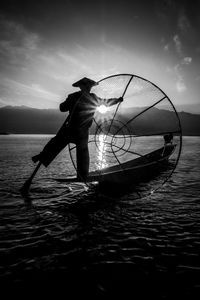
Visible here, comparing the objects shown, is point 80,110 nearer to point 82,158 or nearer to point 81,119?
point 81,119

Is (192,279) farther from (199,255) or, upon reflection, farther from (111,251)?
(111,251)

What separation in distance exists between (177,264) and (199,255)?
533mm

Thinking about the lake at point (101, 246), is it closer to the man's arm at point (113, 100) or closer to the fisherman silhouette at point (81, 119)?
the fisherman silhouette at point (81, 119)

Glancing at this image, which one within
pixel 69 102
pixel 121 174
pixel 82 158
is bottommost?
pixel 121 174

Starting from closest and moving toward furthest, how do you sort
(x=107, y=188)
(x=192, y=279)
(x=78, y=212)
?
(x=192, y=279) → (x=78, y=212) → (x=107, y=188)

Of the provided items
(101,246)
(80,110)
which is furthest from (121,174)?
(101,246)

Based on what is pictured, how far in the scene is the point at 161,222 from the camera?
17.6 feet

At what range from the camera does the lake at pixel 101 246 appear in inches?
125

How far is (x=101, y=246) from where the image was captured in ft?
13.9

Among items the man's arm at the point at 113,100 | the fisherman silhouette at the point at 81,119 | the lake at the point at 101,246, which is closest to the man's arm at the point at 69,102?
the fisherman silhouette at the point at 81,119

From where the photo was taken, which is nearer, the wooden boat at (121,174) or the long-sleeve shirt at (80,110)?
the long-sleeve shirt at (80,110)

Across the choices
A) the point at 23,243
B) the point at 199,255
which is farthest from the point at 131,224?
the point at 23,243

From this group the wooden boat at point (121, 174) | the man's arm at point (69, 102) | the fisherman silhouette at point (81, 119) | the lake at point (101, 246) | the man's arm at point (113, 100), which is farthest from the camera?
the wooden boat at point (121, 174)

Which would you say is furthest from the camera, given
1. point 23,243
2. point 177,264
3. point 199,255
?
point 23,243
